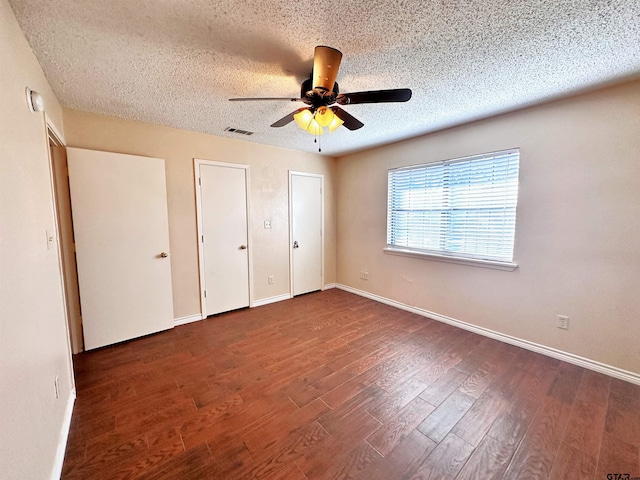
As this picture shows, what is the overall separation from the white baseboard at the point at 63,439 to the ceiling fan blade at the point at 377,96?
8.56 ft

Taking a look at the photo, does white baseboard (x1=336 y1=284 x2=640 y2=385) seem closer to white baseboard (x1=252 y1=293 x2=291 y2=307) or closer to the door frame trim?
white baseboard (x1=252 y1=293 x2=291 y2=307)

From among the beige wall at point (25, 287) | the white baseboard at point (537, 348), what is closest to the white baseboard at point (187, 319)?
the beige wall at point (25, 287)

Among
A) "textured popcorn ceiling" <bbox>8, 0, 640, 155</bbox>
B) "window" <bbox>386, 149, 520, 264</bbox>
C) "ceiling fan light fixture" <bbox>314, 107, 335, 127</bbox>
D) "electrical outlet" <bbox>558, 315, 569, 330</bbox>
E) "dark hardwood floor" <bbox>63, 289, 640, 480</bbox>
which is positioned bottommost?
"dark hardwood floor" <bbox>63, 289, 640, 480</bbox>

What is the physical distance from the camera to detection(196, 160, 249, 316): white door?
3.27m

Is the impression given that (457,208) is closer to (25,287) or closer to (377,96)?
(377,96)

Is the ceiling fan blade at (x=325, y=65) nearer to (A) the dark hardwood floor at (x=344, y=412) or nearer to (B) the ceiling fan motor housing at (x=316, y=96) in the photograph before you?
(B) the ceiling fan motor housing at (x=316, y=96)

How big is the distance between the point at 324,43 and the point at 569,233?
2.60 metres

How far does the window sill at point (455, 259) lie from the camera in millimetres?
2641

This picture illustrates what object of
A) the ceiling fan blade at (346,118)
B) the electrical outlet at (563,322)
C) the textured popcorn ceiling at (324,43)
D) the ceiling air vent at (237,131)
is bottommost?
the electrical outlet at (563,322)

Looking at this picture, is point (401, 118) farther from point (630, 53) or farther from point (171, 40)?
point (171, 40)

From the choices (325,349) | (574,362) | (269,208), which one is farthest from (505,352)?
(269,208)

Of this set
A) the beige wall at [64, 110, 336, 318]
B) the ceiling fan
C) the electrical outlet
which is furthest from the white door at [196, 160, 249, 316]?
the electrical outlet

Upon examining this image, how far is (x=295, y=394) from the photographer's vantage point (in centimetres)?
192

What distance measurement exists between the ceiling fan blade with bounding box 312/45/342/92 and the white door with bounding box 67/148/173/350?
222cm
